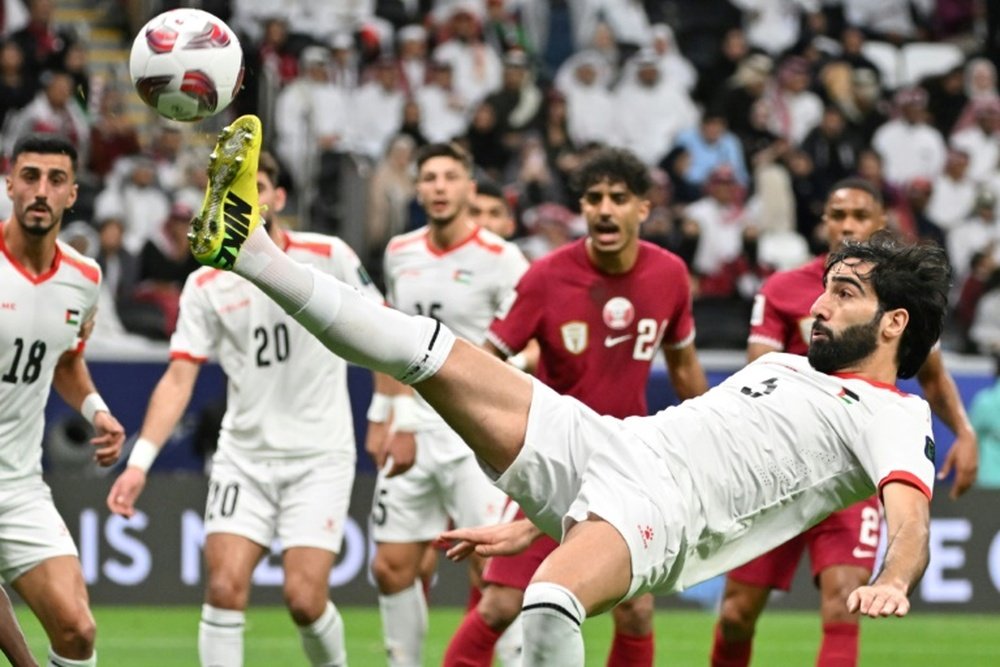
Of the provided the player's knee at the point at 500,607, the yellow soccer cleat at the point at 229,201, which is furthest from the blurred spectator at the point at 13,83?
the yellow soccer cleat at the point at 229,201

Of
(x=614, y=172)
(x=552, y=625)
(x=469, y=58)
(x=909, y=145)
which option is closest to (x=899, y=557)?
(x=552, y=625)

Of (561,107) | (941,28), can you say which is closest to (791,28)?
(941,28)

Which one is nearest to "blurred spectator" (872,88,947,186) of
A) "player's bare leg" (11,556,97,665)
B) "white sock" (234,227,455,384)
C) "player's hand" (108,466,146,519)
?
"player's hand" (108,466,146,519)

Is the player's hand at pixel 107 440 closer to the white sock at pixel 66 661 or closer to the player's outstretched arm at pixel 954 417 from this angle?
the white sock at pixel 66 661

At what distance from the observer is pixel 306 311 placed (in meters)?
6.11

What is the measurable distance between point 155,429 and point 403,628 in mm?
1633

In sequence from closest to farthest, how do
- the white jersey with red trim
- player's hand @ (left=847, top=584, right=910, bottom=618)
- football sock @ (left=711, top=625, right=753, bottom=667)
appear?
player's hand @ (left=847, top=584, right=910, bottom=618) → the white jersey with red trim → football sock @ (left=711, top=625, right=753, bottom=667)

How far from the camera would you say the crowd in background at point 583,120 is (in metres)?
16.9

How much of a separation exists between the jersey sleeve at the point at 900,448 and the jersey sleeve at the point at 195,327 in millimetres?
3655

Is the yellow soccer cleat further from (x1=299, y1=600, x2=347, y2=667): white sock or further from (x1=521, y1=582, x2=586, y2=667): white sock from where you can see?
(x1=299, y1=600, x2=347, y2=667): white sock

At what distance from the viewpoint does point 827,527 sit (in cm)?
853

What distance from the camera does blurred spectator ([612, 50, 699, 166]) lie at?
19328 mm

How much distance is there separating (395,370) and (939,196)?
13.8 meters

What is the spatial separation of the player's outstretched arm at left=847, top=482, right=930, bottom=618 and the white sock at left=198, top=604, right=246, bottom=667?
330 cm
